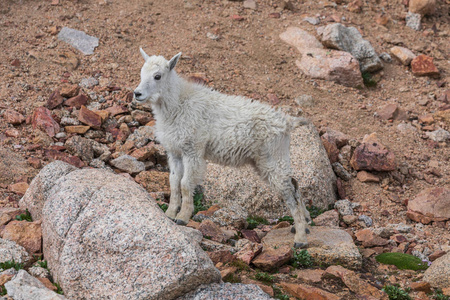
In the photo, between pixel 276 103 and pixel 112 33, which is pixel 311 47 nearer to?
pixel 276 103

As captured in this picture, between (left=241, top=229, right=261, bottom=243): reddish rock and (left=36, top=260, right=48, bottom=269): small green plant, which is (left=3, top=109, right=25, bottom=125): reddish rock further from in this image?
(left=241, top=229, right=261, bottom=243): reddish rock

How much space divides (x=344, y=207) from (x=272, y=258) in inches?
166

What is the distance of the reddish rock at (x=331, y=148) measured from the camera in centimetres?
1294

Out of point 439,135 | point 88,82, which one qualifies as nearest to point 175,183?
point 88,82

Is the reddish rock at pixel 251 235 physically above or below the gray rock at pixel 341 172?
above

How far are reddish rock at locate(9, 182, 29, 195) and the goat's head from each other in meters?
3.23

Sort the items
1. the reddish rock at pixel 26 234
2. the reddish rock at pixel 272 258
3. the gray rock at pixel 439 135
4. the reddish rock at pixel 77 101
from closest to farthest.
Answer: the reddish rock at pixel 26 234 < the reddish rock at pixel 272 258 < the reddish rock at pixel 77 101 < the gray rock at pixel 439 135

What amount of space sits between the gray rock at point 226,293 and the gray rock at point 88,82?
374 inches

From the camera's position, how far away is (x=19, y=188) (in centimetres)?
989

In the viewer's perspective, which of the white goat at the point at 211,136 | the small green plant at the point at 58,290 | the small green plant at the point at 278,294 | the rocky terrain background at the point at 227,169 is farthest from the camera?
the white goat at the point at 211,136

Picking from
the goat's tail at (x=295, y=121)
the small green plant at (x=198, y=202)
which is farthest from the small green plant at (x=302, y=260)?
the small green plant at (x=198, y=202)

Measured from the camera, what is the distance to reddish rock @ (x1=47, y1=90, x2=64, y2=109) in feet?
42.3

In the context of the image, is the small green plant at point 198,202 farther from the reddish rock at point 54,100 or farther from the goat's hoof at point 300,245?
the reddish rock at point 54,100

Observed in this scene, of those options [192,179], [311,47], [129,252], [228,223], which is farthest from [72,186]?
[311,47]
